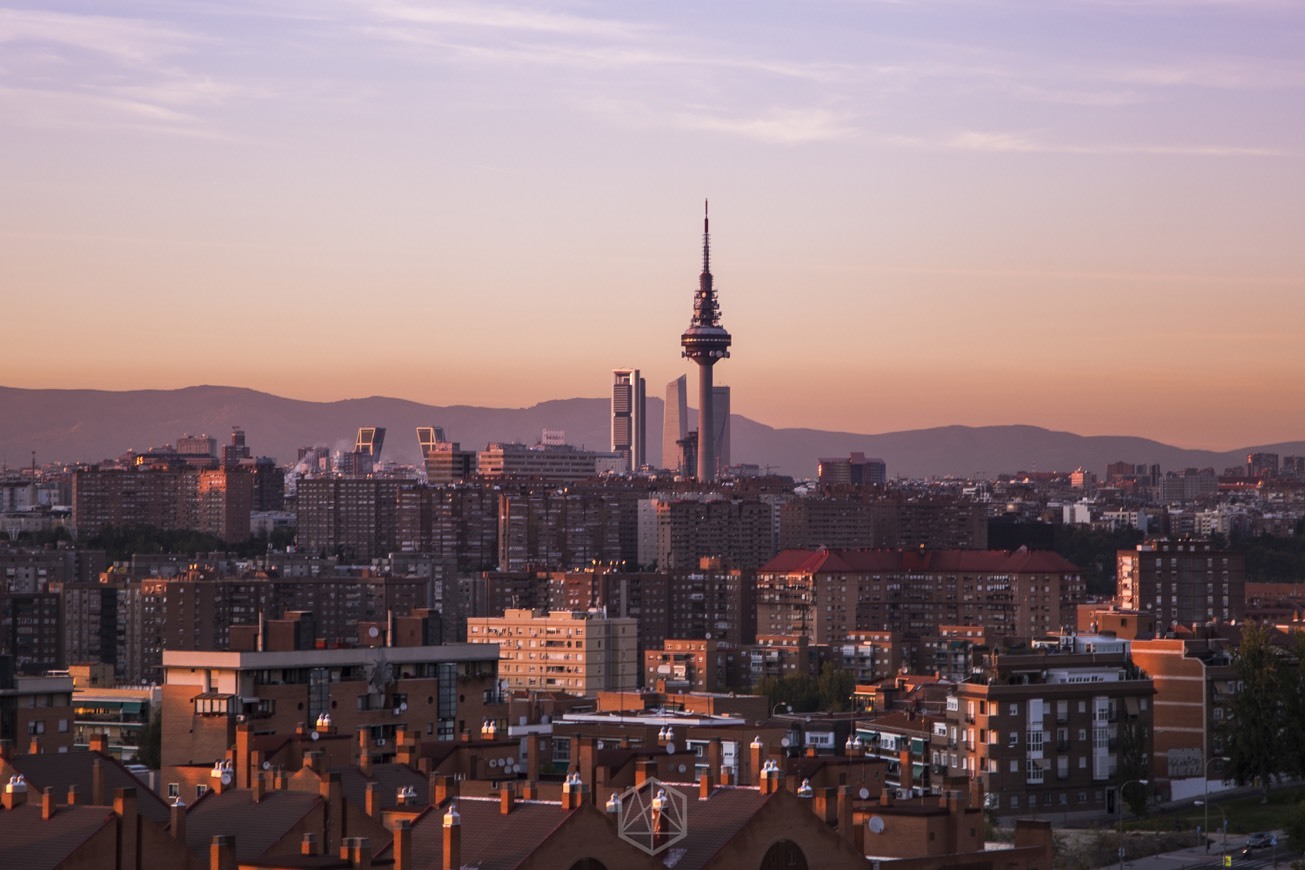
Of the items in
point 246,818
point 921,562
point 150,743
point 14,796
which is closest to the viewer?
point 14,796

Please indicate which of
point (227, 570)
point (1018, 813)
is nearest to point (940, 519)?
point (227, 570)

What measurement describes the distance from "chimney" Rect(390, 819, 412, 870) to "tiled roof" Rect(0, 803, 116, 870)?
2812 mm

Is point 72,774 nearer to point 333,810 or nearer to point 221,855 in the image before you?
point 333,810

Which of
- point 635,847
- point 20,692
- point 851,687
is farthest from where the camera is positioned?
point 851,687

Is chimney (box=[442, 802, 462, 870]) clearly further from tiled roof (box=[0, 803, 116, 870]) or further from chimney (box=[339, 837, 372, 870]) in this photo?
tiled roof (box=[0, 803, 116, 870])

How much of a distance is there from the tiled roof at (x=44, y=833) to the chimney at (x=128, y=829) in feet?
0.40

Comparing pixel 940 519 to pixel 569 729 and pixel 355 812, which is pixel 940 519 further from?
pixel 355 812

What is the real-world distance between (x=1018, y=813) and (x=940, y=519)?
134219mm

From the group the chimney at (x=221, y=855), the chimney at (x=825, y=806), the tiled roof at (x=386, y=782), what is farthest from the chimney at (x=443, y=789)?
the chimney at (x=825, y=806)

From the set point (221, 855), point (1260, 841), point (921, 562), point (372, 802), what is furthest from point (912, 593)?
point (221, 855)

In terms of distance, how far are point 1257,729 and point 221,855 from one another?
42719mm

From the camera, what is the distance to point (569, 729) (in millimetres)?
58812

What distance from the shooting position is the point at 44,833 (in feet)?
86.3

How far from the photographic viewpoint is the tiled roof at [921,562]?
473 feet
